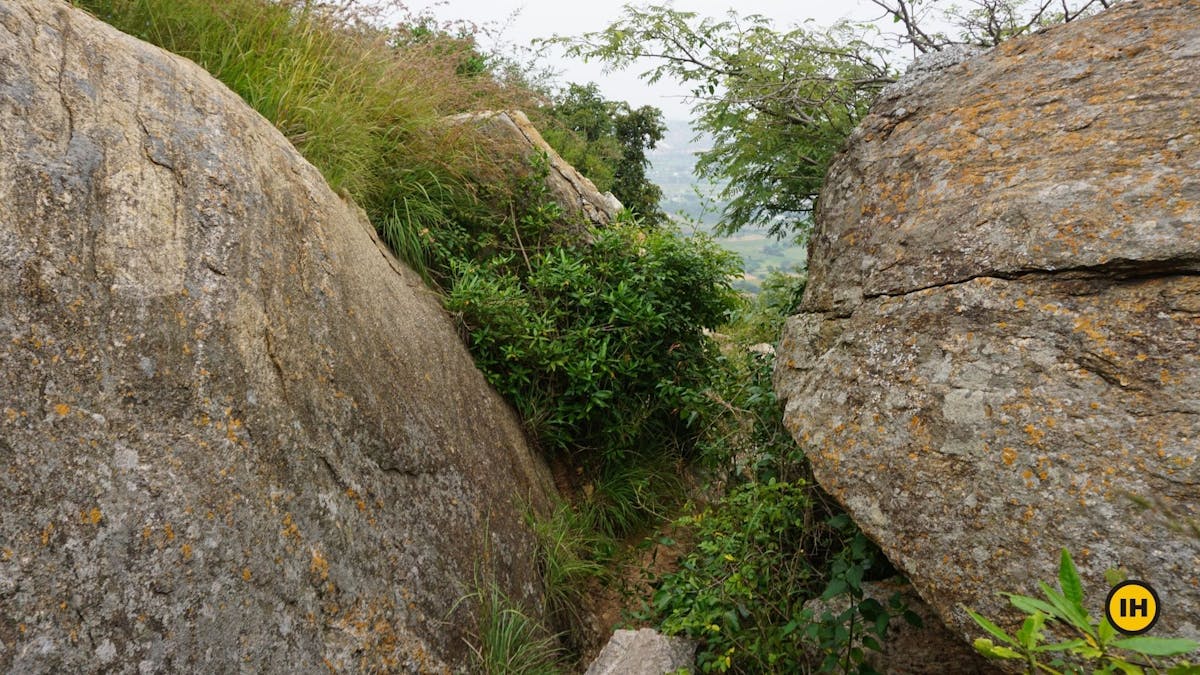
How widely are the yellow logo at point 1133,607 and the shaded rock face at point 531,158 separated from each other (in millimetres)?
4015

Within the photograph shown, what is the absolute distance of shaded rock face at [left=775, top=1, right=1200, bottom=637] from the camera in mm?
2000

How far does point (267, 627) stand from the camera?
92.4 inches

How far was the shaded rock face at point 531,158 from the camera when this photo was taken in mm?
5191

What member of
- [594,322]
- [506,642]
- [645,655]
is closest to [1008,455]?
[645,655]

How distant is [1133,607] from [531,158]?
172 inches

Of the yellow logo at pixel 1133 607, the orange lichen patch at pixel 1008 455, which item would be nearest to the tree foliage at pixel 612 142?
the orange lichen patch at pixel 1008 455

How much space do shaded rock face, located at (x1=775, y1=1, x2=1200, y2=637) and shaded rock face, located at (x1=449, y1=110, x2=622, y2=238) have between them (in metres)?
2.60

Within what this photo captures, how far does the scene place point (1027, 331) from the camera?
228 centimetres

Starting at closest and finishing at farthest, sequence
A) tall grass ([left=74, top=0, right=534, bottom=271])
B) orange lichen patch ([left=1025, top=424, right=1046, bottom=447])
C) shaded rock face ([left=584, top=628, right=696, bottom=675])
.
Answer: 1. orange lichen patch ([left=1025, top=424, right=1046, bottom=447])
2. shaded rock face ([left=584, top=628, right=696, bottom=675])
3. tall grass ([left=74, top=0, right=534, bottom=271])

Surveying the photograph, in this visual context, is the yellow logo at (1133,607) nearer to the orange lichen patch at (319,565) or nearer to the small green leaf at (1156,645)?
the small green leaf at (1156,645)

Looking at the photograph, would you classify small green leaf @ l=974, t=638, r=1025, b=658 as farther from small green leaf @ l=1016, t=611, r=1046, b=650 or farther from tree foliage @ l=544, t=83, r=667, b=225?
tree foliage @ l=544, t=83, r=667, b=225

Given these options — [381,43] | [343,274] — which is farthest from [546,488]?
[381,43]

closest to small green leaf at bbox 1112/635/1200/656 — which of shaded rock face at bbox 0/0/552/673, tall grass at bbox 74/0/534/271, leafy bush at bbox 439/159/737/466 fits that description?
shaded rock face at bbox 0/0/552/673

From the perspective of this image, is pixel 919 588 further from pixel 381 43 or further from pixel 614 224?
pixel 381 43
